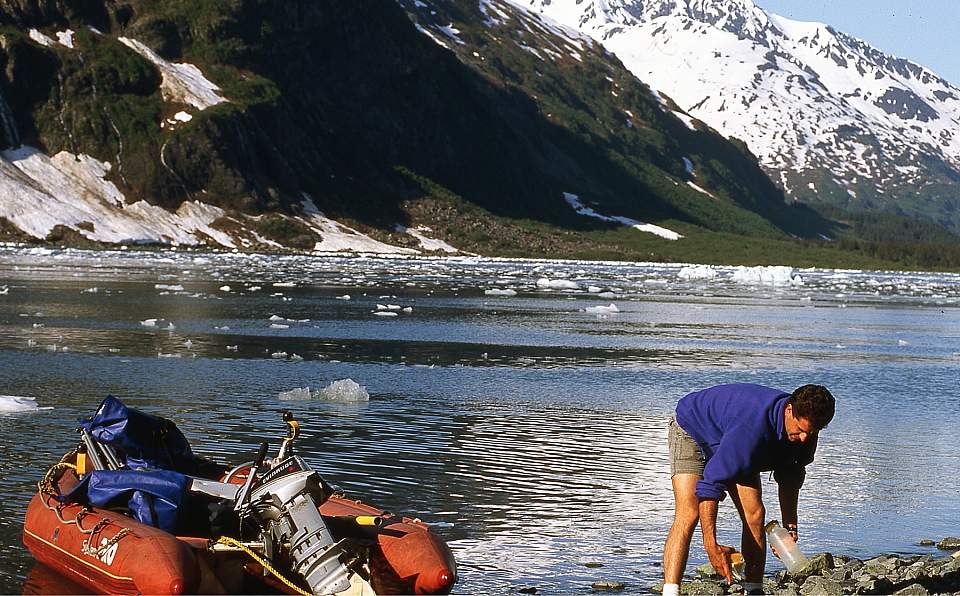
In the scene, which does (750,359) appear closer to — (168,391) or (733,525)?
(168,391)

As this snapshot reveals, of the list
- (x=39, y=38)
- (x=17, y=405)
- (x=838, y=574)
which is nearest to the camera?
(x=838, y=574)

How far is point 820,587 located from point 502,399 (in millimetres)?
15784

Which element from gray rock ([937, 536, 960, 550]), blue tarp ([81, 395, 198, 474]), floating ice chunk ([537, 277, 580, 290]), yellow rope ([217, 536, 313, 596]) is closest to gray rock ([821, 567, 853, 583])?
gray rock ([937, 536, 960, 550])

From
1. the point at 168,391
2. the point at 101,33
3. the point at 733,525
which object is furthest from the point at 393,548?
the point at 101,33

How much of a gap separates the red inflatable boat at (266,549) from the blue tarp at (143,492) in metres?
0.11

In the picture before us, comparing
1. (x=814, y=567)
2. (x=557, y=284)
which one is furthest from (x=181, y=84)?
(x=814, y=567)

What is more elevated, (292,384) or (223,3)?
(223,3)

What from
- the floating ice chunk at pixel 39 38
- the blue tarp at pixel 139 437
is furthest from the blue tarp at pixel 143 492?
the floating ice chunk at pixel 39 38

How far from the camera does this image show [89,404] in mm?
25578

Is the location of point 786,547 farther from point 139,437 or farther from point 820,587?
point 139,437

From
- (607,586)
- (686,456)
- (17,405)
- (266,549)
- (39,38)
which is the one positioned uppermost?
(39,38)

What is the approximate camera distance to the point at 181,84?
178625mm

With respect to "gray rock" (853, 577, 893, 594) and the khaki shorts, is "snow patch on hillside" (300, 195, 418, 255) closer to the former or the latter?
"gray rock" (853, 577, 893, 594)

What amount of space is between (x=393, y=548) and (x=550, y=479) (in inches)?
276
